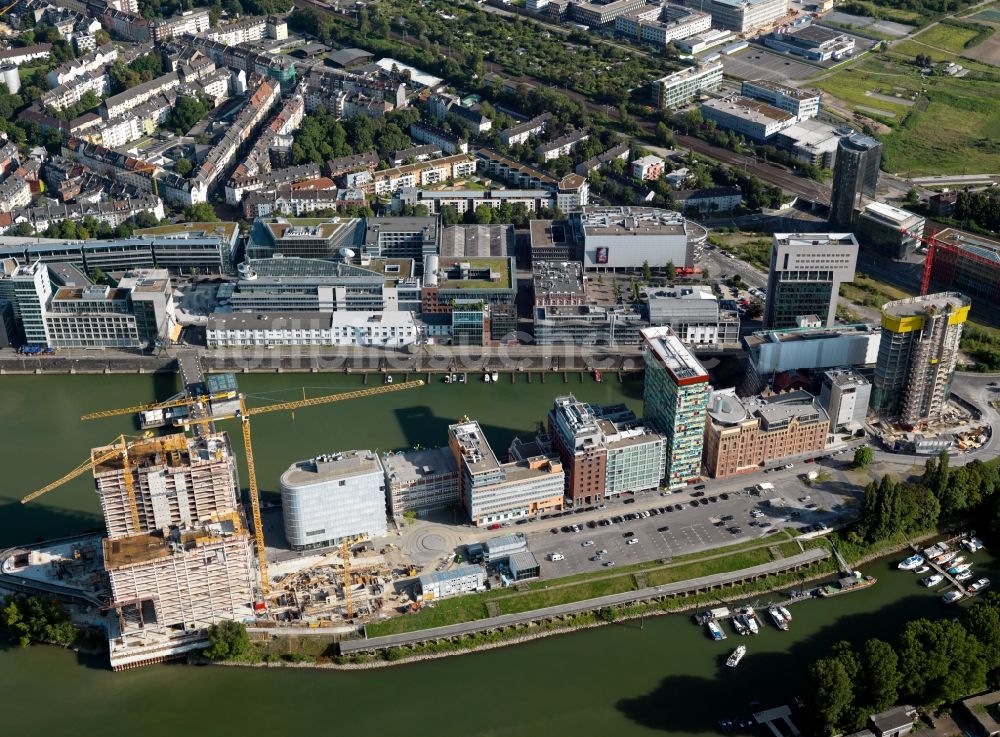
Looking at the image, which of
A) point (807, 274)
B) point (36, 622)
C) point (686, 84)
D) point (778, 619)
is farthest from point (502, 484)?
point (686, 84)

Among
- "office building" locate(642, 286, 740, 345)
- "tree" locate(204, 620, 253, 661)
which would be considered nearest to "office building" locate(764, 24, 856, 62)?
"office building" locate(642, 286, 740, 345)

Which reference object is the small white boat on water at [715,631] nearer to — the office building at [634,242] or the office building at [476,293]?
the office building at [476,293]

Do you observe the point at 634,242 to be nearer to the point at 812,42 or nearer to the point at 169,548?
the point at 169,548

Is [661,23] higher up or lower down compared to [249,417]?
higher up

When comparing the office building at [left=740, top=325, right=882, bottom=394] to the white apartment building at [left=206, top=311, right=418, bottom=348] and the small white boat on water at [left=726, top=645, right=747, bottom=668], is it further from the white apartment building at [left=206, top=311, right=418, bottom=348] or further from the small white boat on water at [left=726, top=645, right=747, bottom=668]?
the white apartment building at [left=206, top=311, right=418, bottom=348]

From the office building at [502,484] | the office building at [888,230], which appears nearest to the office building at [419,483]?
the office building at [502,484]
